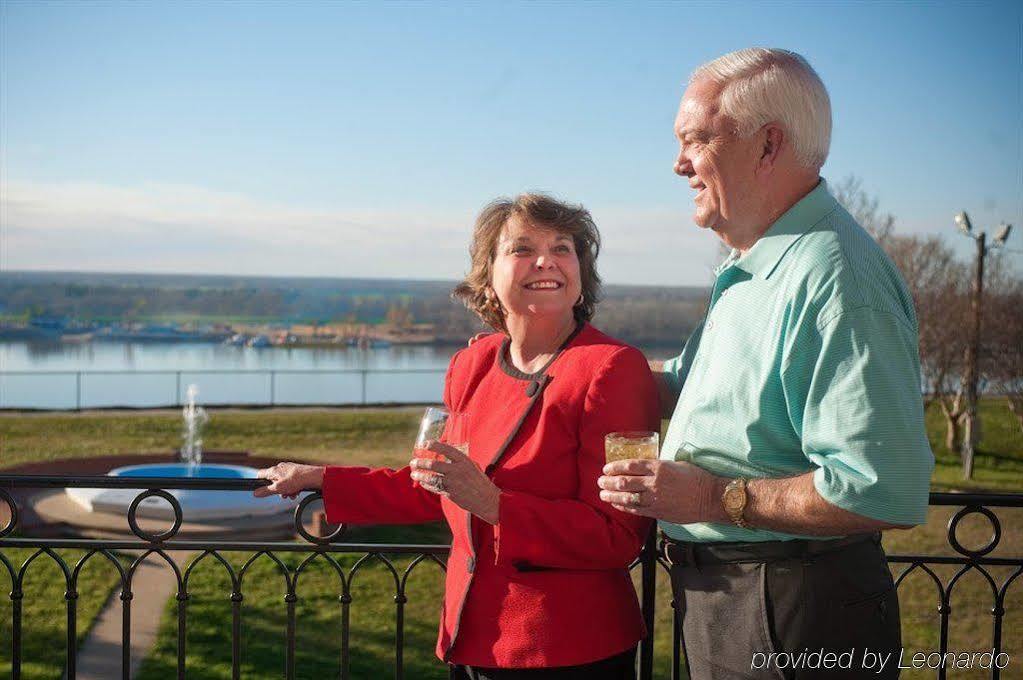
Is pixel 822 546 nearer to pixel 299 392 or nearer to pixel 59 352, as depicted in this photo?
A: pixel 299 392

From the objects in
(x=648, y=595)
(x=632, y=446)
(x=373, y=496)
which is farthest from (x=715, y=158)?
(x=648, y=595)

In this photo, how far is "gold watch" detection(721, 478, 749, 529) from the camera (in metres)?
2.08

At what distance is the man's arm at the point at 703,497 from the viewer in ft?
6.53

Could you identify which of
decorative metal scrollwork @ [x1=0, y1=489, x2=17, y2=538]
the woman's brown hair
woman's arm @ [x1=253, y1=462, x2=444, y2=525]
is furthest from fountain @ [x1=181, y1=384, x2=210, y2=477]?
the woman's brown hair

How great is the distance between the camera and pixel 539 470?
7.89 ft

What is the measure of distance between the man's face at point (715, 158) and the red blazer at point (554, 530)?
0.41 m

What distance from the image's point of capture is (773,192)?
2.26m

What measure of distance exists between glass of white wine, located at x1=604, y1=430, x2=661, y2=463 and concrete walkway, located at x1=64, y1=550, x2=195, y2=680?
6564mm

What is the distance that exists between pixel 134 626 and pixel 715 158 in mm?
8776

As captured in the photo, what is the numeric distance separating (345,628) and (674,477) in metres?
1.87

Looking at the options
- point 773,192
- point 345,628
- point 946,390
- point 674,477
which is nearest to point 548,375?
point 674,477

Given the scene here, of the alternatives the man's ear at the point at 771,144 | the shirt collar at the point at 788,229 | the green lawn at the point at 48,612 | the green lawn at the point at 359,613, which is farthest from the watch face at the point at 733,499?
the green lawn at the point at 48,612

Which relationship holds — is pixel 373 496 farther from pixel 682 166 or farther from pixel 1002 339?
pixel 1002 339

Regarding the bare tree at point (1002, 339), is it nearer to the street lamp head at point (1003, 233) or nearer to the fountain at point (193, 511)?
the street lamp head at point (1003, 233)
